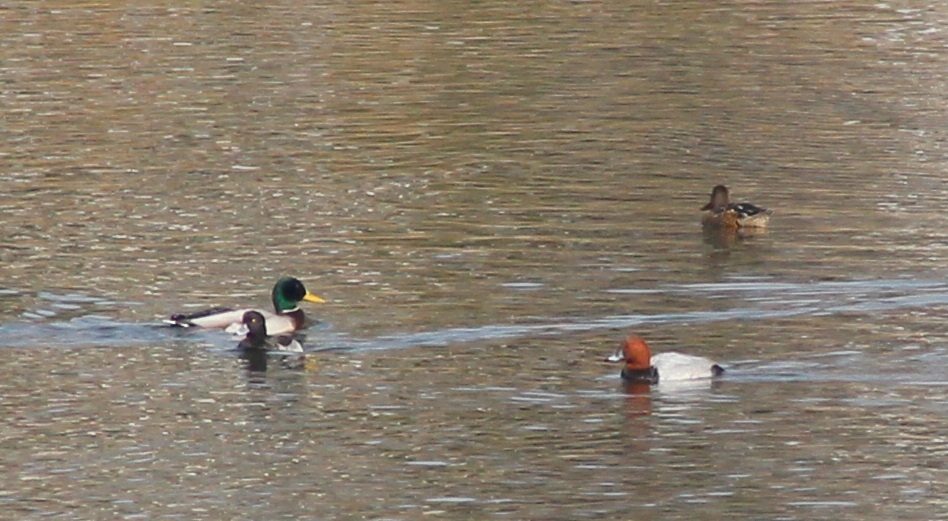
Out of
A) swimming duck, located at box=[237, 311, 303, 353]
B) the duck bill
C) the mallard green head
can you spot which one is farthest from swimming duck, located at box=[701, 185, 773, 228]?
swimming duck, located at box=[237, 311, 303, 353]

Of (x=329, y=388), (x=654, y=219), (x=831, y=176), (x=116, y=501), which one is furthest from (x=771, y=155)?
(x=116, y=501)

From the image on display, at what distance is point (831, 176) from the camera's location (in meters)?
23.0

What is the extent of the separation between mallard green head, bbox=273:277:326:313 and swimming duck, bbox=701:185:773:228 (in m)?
4.69

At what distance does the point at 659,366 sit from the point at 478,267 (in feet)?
13.5

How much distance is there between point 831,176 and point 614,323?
6.97 m

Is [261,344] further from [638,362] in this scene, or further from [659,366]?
[659,366]

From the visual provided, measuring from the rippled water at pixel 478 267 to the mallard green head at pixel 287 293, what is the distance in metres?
0.28

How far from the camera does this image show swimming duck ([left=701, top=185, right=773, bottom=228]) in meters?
20.2

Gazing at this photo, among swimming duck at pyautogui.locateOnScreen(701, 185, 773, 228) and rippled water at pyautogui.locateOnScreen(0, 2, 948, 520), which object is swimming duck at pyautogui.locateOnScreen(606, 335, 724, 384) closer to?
rippled water at pyautogui.locateOnScreen(0, 2, 948, 520)

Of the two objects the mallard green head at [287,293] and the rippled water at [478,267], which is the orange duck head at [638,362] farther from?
the mallard green head at [287,293]

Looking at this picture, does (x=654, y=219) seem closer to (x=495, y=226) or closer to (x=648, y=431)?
(x=495, y=226)

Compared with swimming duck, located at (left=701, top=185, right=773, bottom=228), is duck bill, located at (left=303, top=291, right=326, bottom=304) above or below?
above

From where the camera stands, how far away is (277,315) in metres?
17.0

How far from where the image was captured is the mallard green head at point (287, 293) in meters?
17.2
